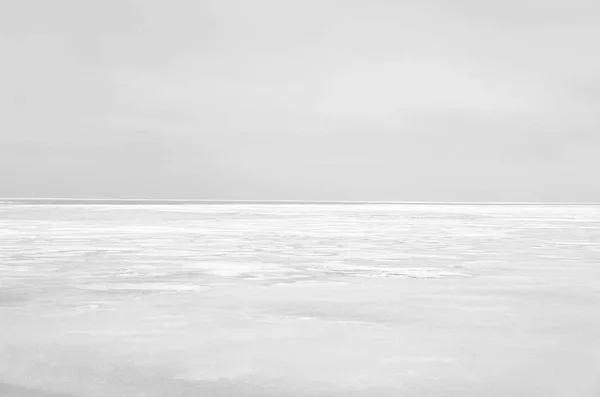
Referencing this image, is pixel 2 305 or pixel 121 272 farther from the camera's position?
pixel 121 272

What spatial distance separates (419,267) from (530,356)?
25.1ft

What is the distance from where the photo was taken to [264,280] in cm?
1082

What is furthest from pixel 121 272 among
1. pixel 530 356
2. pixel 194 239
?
pixel 194 239

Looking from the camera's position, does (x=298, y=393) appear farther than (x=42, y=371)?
No

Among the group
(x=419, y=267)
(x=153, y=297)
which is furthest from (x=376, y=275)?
(x=153, y=297)

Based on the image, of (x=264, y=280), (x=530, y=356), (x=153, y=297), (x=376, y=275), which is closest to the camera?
(x=530, y=356)

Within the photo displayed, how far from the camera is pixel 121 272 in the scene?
11.8 m

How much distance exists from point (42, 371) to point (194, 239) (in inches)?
656

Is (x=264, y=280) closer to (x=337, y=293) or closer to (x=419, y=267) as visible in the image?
(x=337, y=293)

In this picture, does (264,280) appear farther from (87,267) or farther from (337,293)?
(87,267)

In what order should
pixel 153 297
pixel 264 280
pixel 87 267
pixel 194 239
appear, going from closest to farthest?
pixel 153 297
pixel 264 280
pixel 87 267
pixel 194 239

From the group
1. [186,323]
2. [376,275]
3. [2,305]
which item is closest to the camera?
[186,323]

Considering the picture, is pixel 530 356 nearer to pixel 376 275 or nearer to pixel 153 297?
pixel 153 297

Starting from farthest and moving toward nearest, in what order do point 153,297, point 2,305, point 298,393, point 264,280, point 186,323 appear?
1. point 264,280
2. point 153,297
3. point 2,305
4. point 186,323
5. point 298,393
